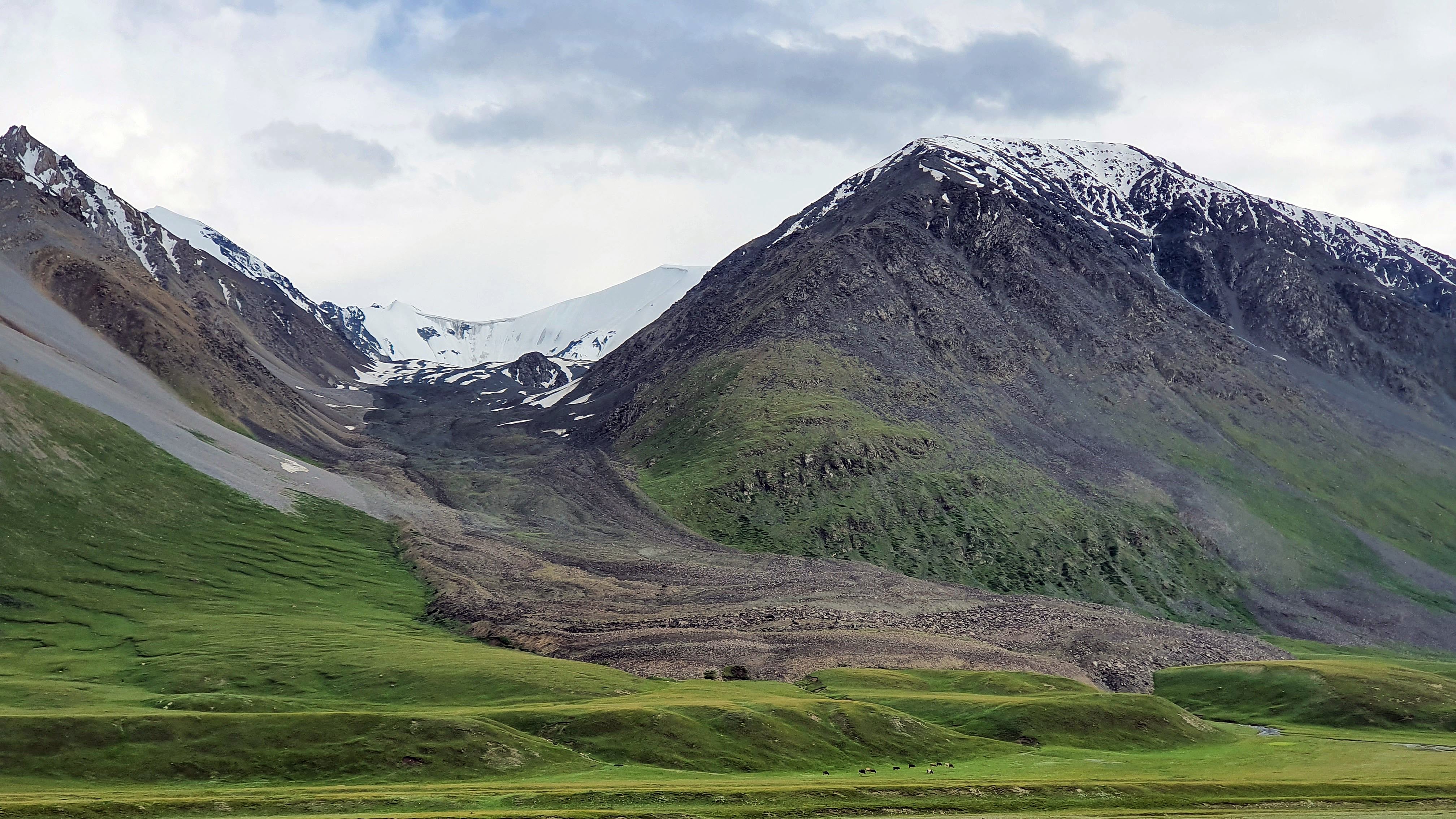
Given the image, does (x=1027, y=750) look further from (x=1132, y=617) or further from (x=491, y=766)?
(x=1132, y=617)

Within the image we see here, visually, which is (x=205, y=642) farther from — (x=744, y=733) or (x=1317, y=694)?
(x=1317, y=694)

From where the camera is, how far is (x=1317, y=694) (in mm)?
132500

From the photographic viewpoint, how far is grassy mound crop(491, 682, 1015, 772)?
84.8 metres

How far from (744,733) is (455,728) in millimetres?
22609

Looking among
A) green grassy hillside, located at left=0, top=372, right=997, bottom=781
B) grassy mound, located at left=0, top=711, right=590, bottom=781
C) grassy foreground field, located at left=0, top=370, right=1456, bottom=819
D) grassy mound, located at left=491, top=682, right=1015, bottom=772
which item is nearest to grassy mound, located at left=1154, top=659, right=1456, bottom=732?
grassy foreground field, located at left=0, top=370, right=1456, bottom=819

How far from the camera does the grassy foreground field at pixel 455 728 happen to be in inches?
2795

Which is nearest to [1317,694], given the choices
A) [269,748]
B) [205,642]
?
[269,748]

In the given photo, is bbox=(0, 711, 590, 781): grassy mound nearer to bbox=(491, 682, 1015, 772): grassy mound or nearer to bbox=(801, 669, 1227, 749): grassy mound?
bbox=(491, 682, 1015, 772): grassy mound

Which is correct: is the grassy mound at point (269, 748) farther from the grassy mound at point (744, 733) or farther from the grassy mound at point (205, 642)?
the grassy mound at point (744, 733)

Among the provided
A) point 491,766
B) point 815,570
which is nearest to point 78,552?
point 491,766

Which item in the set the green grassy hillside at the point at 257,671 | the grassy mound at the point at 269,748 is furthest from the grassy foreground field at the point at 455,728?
the green grassy hillside at the point at 257,671

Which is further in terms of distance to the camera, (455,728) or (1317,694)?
(1317,694)

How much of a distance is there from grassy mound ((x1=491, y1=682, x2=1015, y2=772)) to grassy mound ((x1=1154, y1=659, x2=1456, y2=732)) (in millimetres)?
52550

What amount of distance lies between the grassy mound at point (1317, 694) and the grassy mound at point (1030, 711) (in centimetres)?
2228
